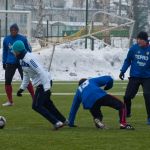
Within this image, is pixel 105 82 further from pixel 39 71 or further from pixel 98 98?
pixel 39 71

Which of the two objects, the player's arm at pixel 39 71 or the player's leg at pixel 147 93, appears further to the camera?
the player's leg at pixel 147 93

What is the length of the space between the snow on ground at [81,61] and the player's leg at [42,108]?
1682cm

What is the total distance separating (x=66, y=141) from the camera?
11.0 meters

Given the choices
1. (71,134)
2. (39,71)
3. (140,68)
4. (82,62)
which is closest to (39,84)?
(39,71)

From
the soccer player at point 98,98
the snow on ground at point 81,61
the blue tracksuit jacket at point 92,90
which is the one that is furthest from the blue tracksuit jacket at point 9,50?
the snow on ground at point 81,61

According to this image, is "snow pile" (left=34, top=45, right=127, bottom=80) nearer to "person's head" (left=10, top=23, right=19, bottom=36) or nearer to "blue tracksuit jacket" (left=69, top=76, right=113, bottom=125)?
"person's head" (left=10, top=23, right=19, bottom=36)

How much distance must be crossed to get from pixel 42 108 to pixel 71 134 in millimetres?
993

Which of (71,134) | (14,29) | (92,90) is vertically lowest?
(71,134)

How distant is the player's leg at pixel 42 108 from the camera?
41.4 ft

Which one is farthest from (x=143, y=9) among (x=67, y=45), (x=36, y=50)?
(x=36, y=50)

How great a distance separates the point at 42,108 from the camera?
498 inches

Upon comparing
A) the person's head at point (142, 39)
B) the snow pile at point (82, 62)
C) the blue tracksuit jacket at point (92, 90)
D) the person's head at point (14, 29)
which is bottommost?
the snow pile at point (82, 62)

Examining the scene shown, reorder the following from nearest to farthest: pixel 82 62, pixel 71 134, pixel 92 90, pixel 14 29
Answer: pixel 71 134 → pixel 92 90 → pixel 14 29 → pixel 82 62

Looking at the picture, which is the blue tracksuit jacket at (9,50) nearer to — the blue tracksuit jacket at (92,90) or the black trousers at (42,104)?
the black trousers at (42,104)
